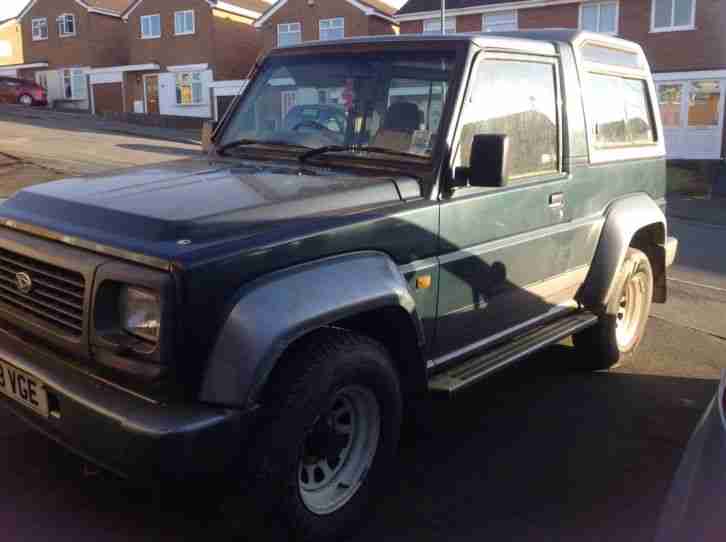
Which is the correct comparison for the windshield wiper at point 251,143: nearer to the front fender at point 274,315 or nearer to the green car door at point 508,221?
the green car door at point 508,221

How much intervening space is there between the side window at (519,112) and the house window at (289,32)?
111 feet

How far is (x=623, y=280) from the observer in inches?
201

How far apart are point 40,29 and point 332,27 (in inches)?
855

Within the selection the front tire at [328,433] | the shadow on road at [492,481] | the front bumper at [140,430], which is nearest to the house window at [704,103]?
the shadow on road at [492,481]

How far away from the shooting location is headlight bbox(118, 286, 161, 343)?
263 cm

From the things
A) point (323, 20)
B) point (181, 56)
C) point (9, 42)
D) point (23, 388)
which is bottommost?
point (23, 388)

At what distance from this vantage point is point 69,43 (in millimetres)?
44500

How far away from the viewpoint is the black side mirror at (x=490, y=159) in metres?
3.42

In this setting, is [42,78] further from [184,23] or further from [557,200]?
[557,200]

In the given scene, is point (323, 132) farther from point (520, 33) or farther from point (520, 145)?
point (520, 33)

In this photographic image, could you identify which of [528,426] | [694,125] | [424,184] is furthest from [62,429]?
[694,125]

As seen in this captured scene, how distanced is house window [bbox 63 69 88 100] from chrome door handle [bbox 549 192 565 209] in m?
44.3

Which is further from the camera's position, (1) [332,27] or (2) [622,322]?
(1) [332,27]

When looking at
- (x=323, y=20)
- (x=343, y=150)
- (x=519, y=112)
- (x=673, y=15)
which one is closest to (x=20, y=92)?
(x=323, y=20)
